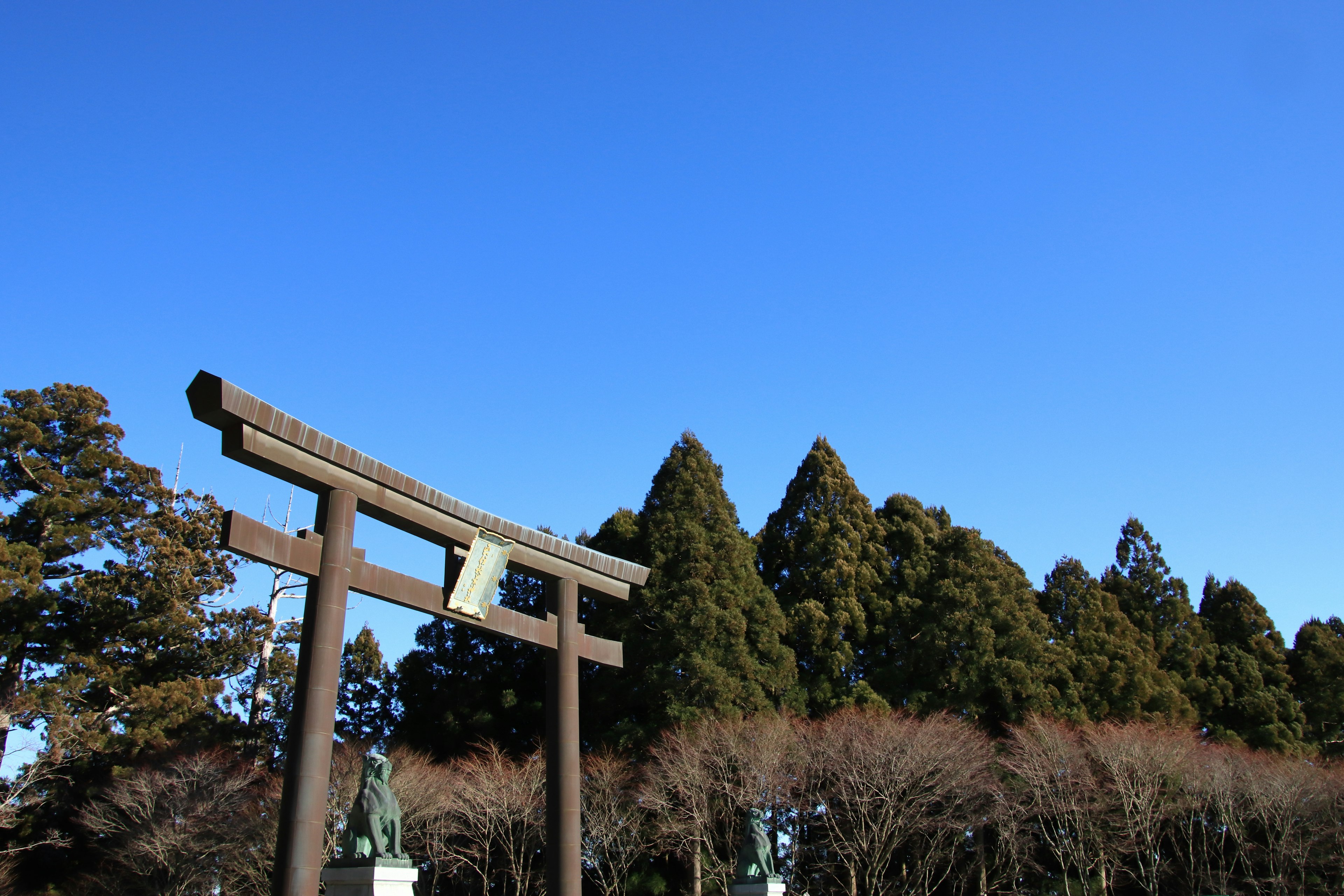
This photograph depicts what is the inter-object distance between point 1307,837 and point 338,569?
19816mm

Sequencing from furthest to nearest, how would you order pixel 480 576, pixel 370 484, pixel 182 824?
pixel 182 824 → pixel 480 576 → pixel 370 484

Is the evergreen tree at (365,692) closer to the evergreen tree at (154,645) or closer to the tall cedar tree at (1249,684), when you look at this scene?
the evergreen tree at (154,645)

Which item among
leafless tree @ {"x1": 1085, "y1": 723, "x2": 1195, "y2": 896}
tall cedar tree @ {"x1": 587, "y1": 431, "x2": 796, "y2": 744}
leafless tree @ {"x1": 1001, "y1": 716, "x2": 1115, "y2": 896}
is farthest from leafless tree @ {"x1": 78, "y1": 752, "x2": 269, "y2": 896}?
leafless tree @ {"x1": 1085, "y1": 723, "x2": 1195, "y2": 896}

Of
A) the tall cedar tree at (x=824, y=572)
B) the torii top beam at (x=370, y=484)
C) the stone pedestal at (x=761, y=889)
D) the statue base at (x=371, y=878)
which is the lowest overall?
the stone pedestal at (x=761, y=889)

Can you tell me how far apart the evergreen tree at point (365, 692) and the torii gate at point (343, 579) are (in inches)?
611

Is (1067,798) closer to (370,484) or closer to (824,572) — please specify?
(824,572)

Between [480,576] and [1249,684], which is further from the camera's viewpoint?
[1249,684]

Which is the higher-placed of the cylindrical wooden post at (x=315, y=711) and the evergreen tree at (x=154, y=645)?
the evergreen tree at (x=154, y=645)

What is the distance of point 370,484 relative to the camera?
10.7 metres

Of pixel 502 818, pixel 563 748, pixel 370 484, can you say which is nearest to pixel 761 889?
pixel 563 748

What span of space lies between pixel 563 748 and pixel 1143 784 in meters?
13.2

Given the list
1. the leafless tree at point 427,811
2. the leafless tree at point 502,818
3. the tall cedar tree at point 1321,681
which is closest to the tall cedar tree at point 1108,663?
the tall cedar tree at point 1321,681

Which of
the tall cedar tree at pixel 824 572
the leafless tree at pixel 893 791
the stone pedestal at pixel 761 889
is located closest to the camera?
the stone pedestal at pixel 761 889

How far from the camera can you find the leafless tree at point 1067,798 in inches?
756
